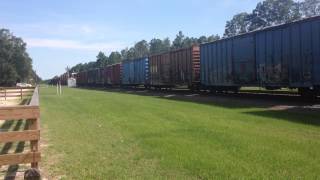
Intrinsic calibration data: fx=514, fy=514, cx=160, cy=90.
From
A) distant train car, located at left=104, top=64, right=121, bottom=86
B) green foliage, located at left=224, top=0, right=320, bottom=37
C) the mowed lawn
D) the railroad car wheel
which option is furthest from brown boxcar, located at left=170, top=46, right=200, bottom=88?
green foliage, located at left=224, top=0, right=320, bottom=37

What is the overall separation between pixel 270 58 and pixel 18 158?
65.0 ft

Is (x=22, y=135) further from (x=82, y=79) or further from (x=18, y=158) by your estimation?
(x=82, y=79)

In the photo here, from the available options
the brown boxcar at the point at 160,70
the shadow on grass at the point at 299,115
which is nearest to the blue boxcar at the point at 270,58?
the shadow on grass at the point at 299,115

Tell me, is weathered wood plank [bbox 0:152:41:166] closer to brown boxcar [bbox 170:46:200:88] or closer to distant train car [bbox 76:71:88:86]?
brown boxcar [bbox 170:46:200:88]

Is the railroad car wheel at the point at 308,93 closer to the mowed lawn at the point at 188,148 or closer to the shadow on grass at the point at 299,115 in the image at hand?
the shadow on grass at the point at 299,115

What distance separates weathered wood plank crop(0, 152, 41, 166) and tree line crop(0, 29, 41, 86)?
4862 inches

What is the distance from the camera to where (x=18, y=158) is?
823 cm

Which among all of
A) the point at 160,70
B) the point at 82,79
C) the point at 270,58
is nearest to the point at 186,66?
the point at 160,70

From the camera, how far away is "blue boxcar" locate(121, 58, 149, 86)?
55188mm

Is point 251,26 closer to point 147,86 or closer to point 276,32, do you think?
point 147,86

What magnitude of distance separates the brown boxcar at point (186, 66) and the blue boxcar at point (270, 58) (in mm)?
3630

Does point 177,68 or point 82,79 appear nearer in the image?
point 177,68

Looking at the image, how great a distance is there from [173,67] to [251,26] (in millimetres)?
71364

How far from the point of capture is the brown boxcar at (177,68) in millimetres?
39844
